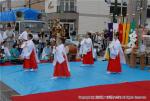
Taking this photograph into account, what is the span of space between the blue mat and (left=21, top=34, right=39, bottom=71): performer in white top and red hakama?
0.86 feet

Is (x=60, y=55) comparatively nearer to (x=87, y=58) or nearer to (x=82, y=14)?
(x=87, y=58)

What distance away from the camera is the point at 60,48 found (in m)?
11.3

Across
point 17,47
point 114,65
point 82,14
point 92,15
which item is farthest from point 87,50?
point 92,15

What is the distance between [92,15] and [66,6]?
9.45ft

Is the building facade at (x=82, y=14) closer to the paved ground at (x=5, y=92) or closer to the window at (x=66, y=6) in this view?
the window at (x=66, y=6)

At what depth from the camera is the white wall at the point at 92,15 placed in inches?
1496

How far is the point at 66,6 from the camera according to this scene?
38719mm

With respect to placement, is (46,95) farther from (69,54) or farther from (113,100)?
(69,54)

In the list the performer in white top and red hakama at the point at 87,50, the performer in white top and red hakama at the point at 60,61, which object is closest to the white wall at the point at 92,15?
the performer in white top and red hakama at the point at 87,50

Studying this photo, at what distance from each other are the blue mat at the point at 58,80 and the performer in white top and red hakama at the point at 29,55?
0.26 meters

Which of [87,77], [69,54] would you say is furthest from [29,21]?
[87,77]

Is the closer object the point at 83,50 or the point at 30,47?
the point at 30,47

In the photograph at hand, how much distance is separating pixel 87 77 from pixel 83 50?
123 inches

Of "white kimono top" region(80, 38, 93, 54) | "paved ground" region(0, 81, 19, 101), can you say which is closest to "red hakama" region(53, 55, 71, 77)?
"paved ground" region(0, 81, 19, 101)
